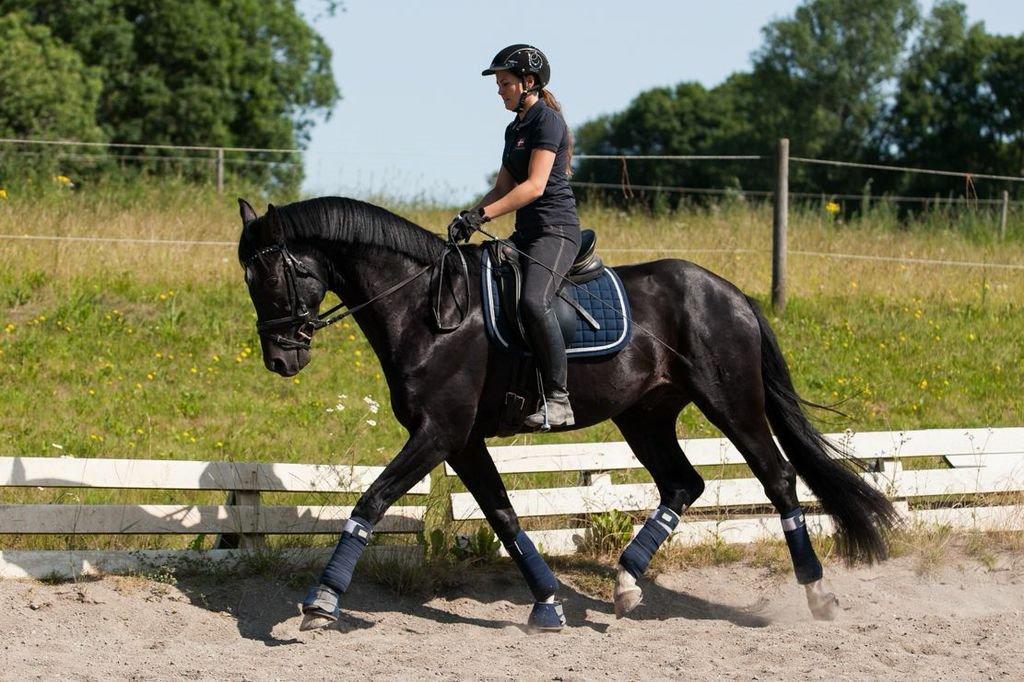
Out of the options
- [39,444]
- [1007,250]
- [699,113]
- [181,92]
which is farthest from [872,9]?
[39,444]

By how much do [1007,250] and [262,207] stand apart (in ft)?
31.8

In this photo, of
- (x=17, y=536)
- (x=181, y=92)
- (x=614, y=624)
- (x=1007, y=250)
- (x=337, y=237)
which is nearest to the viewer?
(x=337, y=237)

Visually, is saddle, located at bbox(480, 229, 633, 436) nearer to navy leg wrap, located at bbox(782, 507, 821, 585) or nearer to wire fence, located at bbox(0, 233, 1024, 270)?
navy leg wrap, located at bbox(782, 507, 821, 585)

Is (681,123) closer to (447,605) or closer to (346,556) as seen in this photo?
(447,605)

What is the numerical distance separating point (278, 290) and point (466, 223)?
39.9 inches

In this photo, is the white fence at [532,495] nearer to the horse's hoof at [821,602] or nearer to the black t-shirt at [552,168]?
the horse's hoof at [821,602]

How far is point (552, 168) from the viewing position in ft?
22.2

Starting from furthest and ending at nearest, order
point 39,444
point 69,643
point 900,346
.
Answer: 1. point 900,346
2. point 39,444
3. point 69,643

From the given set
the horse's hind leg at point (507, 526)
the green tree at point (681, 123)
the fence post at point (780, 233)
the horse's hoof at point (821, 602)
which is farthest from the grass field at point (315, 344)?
the green tree at point (681, 123)

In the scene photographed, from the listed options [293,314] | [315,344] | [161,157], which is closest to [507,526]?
[293,314]

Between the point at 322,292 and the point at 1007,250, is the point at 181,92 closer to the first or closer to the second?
the point at 1007,250

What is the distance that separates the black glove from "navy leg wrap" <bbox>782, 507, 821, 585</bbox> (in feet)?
8.09

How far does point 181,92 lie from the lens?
125 ft

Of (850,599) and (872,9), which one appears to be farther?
(872,9)
